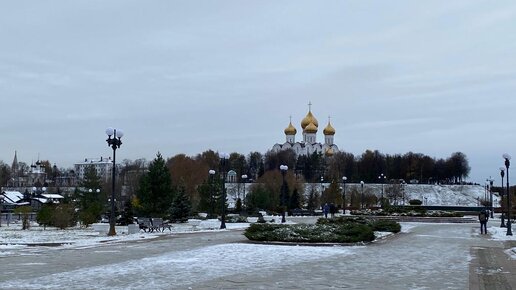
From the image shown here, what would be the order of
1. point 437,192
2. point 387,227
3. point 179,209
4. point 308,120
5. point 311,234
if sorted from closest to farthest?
1. point 311,234
2. point 387,227
3. point 179,209
4. point 437,192
5. point 308,120

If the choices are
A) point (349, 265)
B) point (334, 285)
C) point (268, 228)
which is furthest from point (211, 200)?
point (334, 285)

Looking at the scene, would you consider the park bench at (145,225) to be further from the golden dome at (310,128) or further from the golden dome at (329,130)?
the golden dome at (329,130)

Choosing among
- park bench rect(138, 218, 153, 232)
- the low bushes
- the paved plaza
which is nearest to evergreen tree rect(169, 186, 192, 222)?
park bench rect(138, 218, 153, 232)

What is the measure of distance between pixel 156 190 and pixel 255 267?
27067 mm

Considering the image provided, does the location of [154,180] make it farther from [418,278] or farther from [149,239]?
[418,278]

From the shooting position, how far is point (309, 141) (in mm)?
139750

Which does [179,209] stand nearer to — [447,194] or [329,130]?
[447,194]

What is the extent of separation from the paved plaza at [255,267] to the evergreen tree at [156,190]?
19.4 meters

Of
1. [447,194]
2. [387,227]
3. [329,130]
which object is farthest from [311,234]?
[329,130]

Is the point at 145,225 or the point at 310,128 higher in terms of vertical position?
the point at 310,128

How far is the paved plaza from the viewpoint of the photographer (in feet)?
38.4

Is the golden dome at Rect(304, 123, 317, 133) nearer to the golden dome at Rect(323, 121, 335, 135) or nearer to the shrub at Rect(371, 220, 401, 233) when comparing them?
the golden dome at Rect(323, 121, 335, 135)

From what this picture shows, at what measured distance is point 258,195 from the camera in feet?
206

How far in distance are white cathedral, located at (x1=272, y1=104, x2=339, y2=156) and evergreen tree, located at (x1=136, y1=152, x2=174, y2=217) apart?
96186mm
